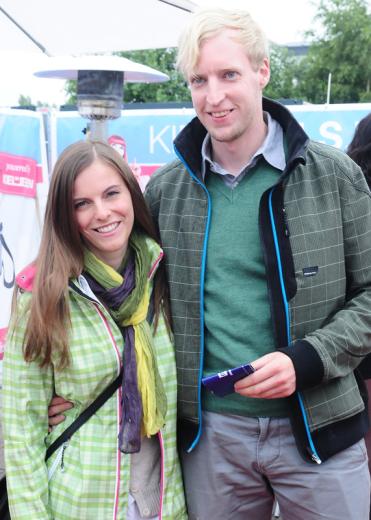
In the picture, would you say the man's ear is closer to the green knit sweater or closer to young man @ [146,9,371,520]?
young man @ [146,9,371,520]

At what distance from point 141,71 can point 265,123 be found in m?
2.02

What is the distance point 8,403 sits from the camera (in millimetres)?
2051

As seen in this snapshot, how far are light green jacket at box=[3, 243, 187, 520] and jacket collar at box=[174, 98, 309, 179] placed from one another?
0.55 metres

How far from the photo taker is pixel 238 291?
2.10m

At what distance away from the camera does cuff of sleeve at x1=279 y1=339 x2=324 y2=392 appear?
6.44 ft

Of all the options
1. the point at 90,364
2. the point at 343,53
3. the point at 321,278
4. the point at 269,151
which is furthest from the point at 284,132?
the point at 343,53

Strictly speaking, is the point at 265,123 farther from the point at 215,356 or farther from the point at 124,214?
the point at 215,356

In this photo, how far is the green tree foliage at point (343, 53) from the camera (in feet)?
89.3

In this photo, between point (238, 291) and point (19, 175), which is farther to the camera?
point (19, 175)

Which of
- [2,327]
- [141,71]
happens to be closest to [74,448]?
[141,71]

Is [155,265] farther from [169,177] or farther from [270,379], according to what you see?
[270,379]

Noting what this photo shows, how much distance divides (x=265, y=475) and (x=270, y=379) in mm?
442

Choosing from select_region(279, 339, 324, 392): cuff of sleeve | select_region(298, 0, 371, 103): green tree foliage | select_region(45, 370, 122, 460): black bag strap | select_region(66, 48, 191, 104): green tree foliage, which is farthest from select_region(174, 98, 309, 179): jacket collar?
select_region(298, 0, 371, 103): green tree foliage

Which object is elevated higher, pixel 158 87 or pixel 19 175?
pixel 158 87
